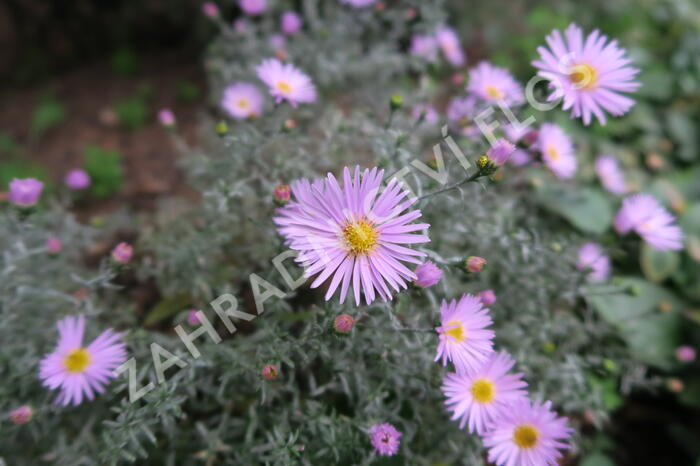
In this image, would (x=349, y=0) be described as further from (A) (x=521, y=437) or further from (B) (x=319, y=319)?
(A) (x=521, y=437)

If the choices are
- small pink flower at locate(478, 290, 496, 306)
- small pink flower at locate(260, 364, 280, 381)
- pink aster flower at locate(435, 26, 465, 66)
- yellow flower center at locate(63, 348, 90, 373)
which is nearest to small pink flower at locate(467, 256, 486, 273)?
small pink flower at locate(478, 290, 496, 306)

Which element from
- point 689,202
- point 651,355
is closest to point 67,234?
point 651,355

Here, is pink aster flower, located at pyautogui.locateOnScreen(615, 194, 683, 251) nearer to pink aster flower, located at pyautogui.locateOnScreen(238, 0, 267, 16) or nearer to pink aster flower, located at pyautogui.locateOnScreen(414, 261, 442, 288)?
pink aster flower, located at pyautogui.locateOnScreen(414, 261, 442, 288)

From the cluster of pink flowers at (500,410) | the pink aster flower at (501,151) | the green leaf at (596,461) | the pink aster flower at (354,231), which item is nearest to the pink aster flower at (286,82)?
the pink aster flower at (354,231)

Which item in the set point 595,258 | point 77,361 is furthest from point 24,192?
point 595,258

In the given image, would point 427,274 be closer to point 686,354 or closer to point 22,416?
point 22,416
